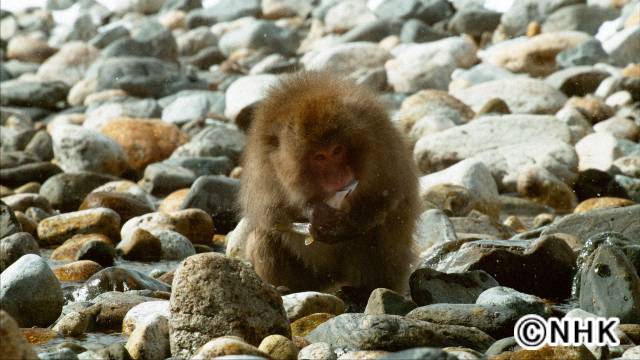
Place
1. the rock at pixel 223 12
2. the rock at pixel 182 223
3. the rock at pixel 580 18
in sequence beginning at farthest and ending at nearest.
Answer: the rock at pixel 223 12, the rock at pixel 580 18, the rock at pixel 182 223

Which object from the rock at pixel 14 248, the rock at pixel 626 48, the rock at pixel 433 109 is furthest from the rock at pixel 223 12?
the rock at pixel 14 248

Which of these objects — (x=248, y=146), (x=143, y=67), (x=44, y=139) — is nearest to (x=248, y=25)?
(x=143, y=67)

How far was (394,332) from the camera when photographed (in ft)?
10.8

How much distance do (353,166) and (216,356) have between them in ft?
4.88

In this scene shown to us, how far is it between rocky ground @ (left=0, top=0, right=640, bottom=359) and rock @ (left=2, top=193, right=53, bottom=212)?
17 mm

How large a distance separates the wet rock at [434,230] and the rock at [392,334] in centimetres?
211

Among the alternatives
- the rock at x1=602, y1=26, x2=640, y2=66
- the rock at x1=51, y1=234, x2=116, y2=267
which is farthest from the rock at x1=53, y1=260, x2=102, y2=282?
the rock at x1=602, y1=26, x2=640, y2=66

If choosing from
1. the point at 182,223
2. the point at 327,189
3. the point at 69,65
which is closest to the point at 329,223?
the point at 327,189

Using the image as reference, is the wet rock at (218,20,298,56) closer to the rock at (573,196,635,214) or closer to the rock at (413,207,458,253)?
the rock at (573,196,635,214)

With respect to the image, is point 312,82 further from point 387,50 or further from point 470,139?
point 387,50

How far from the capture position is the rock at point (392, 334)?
129 inches

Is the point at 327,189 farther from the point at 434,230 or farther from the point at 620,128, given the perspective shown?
the point at 620,128

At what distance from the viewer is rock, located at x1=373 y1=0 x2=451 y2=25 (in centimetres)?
1648

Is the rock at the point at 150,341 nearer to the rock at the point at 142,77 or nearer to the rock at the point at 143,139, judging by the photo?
the rock at the point at 143,139
